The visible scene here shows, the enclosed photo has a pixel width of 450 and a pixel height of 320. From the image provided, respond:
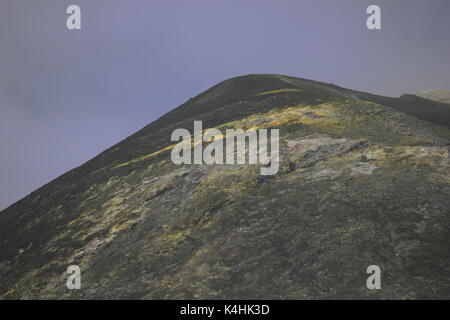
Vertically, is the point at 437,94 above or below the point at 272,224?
above

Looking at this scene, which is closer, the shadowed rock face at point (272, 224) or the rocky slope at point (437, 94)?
the shadowed rock face at point (272, 224)

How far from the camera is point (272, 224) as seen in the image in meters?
19.7

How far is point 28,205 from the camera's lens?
39250mm

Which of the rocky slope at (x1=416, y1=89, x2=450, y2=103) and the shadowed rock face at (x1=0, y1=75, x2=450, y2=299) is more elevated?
the rocky slope at (x1=416, y1=89, x2=450, y2=103)

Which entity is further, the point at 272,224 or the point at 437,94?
the point at 437,94

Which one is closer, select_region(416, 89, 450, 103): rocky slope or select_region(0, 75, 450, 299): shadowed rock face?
select_region(0, 75, 450, 299): shadowed rock face

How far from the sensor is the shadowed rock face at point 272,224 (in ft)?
52.4

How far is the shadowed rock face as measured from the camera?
52.4ft

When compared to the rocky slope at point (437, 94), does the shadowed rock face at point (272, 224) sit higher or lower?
lower
